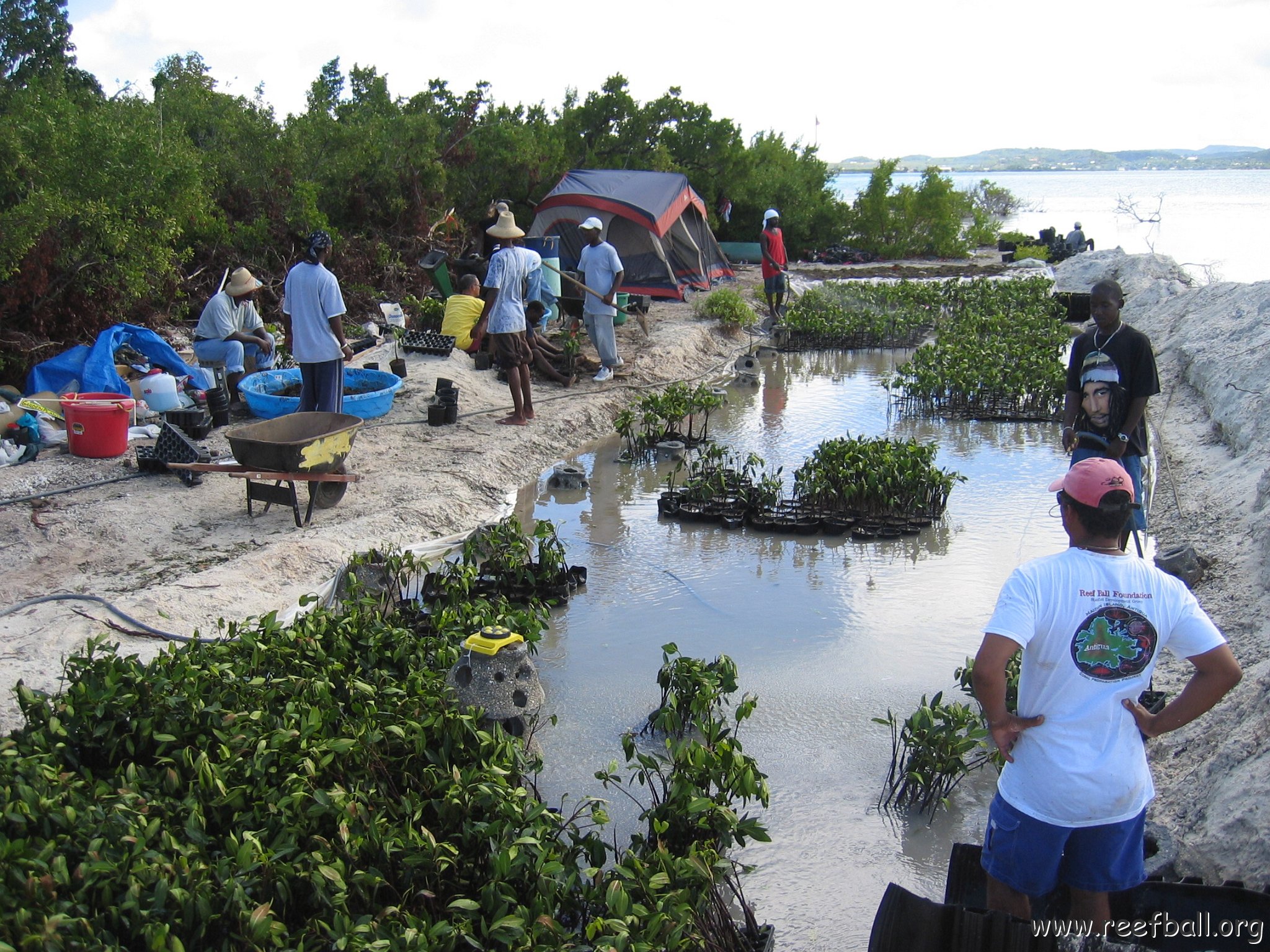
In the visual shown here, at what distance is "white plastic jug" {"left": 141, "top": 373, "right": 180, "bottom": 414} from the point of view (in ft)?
29.9

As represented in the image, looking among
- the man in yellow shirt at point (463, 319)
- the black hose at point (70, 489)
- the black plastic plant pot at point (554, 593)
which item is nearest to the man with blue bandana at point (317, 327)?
the black hose at point (70, 489)

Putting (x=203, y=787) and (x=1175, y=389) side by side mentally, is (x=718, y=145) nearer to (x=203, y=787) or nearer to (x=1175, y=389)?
(x=1175, y=389)

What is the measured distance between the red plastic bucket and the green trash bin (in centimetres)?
670

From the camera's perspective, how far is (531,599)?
5492 mm

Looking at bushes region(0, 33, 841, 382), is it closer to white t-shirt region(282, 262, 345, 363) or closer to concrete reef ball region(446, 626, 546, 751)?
white t-shirt region(282, 262, 345, 363)

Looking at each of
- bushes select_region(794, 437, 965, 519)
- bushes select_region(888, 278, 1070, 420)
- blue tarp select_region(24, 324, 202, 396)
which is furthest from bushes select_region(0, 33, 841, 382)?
bushes select_region(888, 278, 1070, 420)

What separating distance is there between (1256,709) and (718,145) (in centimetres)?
2264

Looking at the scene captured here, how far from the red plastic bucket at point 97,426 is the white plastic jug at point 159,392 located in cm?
102

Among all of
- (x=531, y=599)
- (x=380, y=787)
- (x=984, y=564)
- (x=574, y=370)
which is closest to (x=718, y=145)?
(x=574, y=370)

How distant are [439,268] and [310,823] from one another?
11.9 metres

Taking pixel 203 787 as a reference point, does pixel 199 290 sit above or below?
above

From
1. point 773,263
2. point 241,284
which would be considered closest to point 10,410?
point 241,284

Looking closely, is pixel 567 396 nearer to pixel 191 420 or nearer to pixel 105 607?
pixel 191 420

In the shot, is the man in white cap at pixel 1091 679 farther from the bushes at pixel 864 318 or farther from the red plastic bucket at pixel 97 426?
the bushes at pixel 864 318
